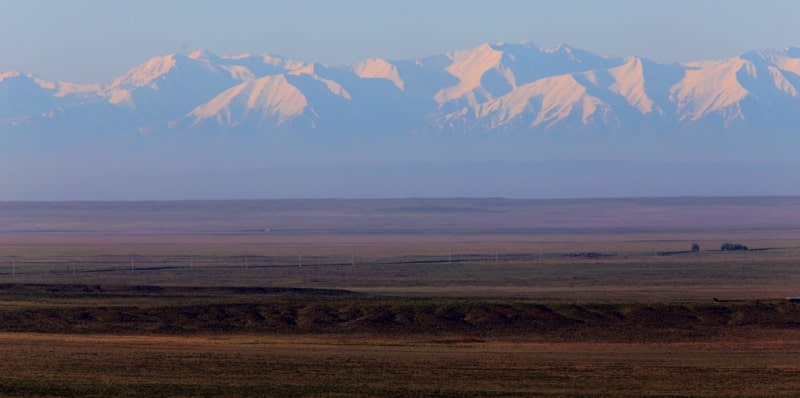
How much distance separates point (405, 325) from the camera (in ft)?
146

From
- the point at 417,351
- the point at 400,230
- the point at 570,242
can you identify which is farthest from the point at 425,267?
the point at 400,230

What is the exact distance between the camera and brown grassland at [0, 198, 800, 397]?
2955 centimetres

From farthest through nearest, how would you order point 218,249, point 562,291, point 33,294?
point 218,249
point 562,291
point 33,294

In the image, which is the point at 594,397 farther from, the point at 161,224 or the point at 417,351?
the point at 161,224

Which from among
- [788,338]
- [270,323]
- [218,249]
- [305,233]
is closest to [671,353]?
[788,338]

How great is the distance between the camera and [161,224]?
17425 centimetres

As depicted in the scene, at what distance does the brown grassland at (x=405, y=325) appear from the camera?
29.5 m

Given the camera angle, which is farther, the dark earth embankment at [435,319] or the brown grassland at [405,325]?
the dark earth embankment at [435,319]

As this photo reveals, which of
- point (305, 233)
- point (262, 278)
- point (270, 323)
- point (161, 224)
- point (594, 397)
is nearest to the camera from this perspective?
point (594, 397)

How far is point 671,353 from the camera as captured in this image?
36.4 metres

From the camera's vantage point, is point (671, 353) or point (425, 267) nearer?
point (671, 353)

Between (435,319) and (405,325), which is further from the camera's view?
(435,319)

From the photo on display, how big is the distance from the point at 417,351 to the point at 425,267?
50012 millimetres

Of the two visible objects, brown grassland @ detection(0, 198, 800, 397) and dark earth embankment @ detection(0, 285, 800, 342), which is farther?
dark earth embankment @ detection(0, 285, 800, 342)
